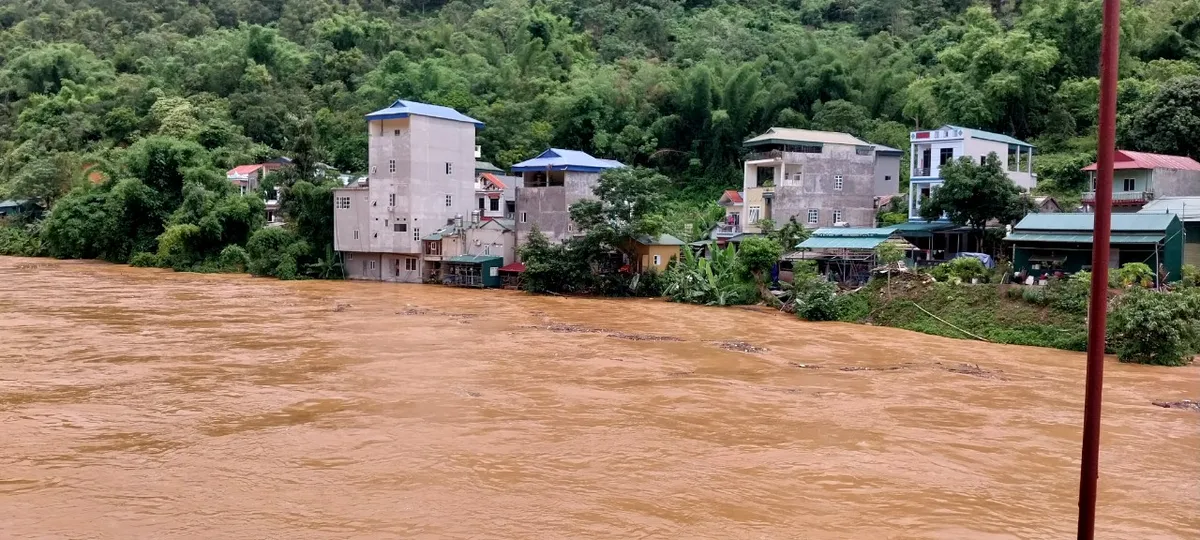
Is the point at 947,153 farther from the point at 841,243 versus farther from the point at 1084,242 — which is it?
the point at 1084,242

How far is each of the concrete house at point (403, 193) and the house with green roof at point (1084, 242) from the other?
18.9 metres

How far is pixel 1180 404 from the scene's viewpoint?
14.5 m

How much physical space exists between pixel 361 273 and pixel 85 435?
75.2ft

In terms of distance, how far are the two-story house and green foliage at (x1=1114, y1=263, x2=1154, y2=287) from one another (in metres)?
8.15

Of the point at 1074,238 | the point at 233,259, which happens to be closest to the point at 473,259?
the point at 233,259

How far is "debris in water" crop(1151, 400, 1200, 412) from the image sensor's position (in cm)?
1430

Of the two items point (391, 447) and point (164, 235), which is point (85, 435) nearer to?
point (391, 447)

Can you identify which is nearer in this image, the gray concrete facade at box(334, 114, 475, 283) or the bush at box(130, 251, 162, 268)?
the gray concrete facade at box(334, 114, 475, 283)

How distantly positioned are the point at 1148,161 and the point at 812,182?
991cm

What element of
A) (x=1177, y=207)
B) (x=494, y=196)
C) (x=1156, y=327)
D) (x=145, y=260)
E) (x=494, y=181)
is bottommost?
(x=1156, y=327)

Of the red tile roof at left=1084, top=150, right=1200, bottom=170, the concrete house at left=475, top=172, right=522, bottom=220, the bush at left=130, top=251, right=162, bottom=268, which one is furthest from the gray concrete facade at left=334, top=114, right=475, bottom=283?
the red tile roof at left=1084, top=150, right=1200, bottom=170

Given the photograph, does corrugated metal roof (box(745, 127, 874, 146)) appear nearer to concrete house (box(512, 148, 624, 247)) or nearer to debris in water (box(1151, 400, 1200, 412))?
concrete house (box(512, 148, 624, 247))

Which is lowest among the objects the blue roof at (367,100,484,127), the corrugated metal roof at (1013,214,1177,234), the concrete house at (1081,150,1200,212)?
the corrugated metal roof at (1013,214,1177,234)

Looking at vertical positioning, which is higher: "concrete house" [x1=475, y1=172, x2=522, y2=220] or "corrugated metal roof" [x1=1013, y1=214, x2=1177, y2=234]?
"concrete house" [x1=475, y1=172, x2=522, y2=220]
